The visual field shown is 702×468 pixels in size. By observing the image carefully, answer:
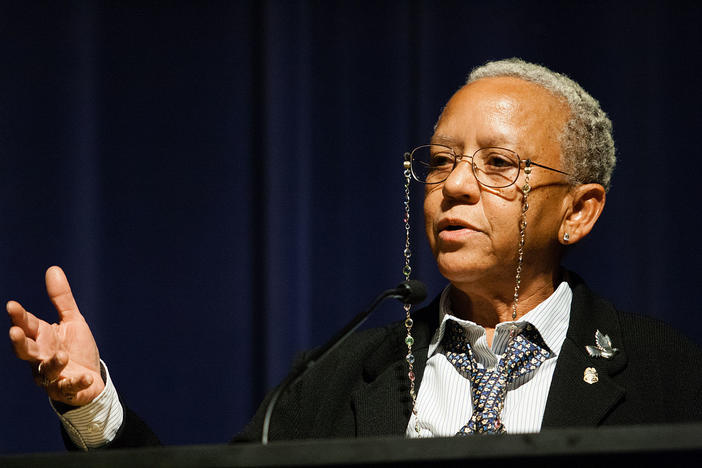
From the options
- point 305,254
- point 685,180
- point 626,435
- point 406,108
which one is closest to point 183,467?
point 626,435

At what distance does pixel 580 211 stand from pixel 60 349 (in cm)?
108

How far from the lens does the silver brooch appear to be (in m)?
1.54

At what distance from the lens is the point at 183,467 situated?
31.2 inches

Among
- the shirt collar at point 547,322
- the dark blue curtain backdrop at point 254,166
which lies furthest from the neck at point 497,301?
the dark blue curtain backdrop at point 254,166

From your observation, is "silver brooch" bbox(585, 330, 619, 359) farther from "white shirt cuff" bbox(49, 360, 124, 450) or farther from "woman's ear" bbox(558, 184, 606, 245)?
"white shirt cuff" bbox(49, 360, 124, 450)

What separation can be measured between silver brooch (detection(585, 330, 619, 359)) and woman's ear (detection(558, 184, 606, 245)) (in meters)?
0.21

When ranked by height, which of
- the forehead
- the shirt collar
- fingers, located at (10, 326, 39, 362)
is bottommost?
the shirt collar

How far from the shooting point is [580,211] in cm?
170

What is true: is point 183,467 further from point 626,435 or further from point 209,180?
point 209,180

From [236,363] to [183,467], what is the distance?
1508 millimetres

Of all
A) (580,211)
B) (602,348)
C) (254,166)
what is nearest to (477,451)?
(602,348)

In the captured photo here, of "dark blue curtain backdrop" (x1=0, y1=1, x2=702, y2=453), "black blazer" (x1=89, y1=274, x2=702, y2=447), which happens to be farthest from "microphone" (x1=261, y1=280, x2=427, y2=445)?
"dark blue curtain backdrop" (x1=0, y1=1, x2=702, y2=453)

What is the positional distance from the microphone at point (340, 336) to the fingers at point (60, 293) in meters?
0.50

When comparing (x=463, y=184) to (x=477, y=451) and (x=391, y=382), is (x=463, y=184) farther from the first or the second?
(x=477, y=451)
